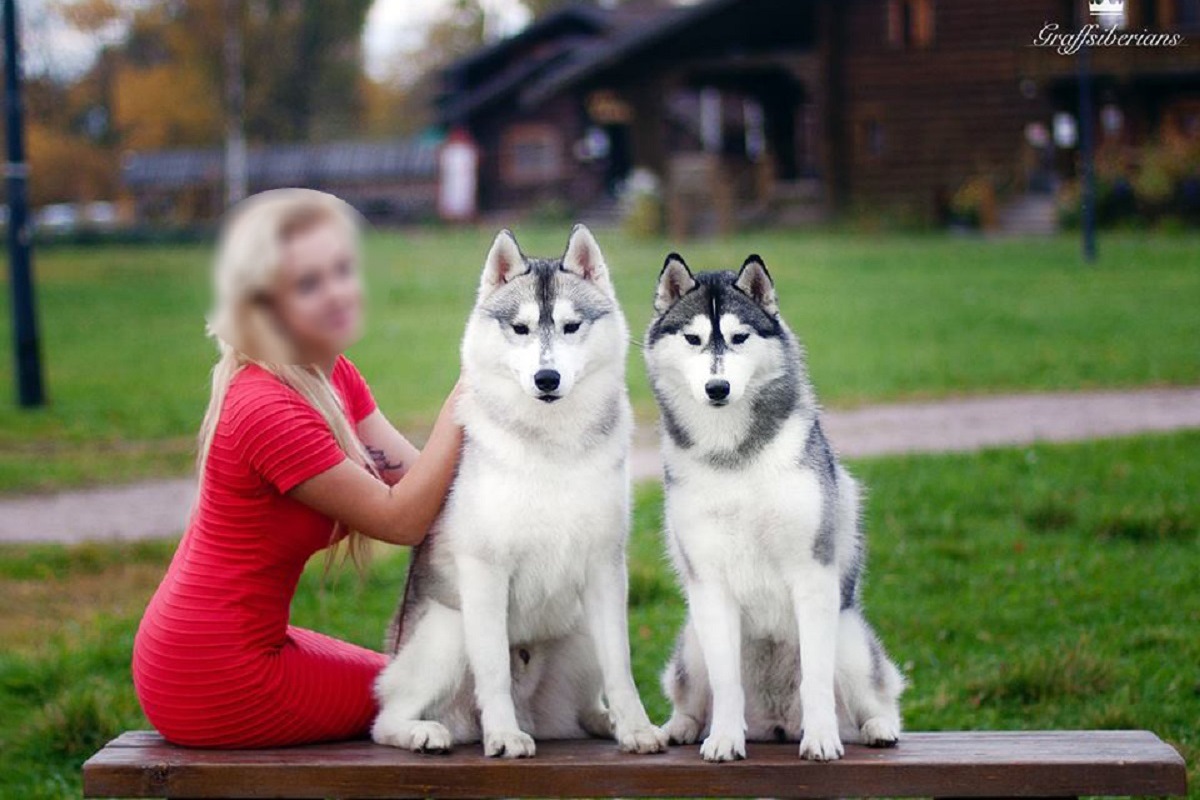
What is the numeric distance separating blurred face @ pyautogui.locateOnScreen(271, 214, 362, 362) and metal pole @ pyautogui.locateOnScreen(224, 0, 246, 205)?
47.8 meters

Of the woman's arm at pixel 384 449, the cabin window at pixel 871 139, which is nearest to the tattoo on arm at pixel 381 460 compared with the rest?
the woman's arm at pixel 384 449

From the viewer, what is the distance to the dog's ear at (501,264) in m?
3.48

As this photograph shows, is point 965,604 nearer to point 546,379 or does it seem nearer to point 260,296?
point 546,379

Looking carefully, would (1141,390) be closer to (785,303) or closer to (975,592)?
(975,592)

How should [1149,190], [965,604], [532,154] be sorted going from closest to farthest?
[965,604]
[1149,190]
[532,154]

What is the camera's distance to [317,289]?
3.49 meters

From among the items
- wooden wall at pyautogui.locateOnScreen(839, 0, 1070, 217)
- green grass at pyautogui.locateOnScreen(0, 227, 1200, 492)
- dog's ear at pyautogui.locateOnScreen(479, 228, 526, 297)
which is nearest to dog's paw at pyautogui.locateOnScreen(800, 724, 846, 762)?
dog's ear at pyautogui.locateOnScreen(479, 228, 526, 297)

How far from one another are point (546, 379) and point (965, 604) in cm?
390

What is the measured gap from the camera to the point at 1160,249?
21.8 meters

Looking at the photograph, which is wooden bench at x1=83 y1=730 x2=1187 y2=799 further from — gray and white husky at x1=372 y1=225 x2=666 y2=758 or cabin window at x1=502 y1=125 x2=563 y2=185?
cabin window at x1=502 y1=125 x2=563 y2=185

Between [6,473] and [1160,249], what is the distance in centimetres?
1693

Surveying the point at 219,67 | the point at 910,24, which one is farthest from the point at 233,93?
the point at 910,24

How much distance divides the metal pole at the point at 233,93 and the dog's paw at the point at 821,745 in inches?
1907

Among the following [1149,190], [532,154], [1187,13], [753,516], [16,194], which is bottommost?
[753,516]
